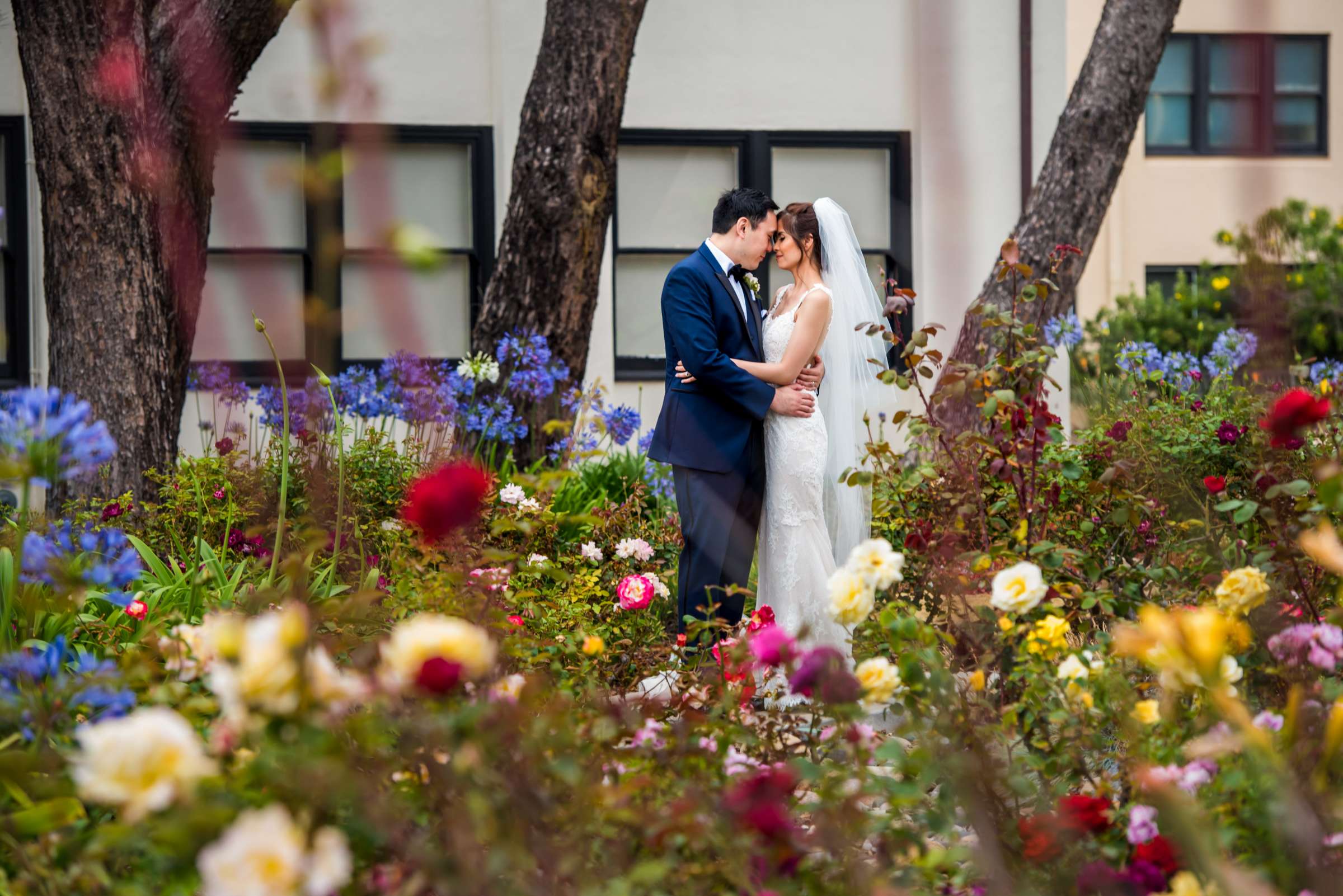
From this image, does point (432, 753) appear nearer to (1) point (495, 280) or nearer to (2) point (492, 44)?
(1) point (495, 280)

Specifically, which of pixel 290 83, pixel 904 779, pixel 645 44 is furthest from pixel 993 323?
pixel 645 44

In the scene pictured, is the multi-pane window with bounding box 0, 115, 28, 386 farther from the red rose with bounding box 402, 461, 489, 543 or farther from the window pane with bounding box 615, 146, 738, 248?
the red rose with bounding box 402, 461, 489, 543

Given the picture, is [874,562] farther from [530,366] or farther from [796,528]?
[530,366]

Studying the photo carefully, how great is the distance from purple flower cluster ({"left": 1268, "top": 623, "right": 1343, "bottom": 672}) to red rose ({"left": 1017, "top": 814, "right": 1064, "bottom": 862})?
1.61ft

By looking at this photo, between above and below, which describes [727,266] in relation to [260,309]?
above

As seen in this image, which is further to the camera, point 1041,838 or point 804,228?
point 804,228

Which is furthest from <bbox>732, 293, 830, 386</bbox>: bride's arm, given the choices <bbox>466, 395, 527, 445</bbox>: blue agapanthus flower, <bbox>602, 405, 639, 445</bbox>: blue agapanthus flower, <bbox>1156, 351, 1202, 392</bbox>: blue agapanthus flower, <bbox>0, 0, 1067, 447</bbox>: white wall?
<bbox>0, 0, 1067, 447</bbox>: white wall

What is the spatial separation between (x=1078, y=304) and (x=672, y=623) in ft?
24.4

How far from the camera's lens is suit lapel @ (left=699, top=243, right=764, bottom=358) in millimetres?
4242

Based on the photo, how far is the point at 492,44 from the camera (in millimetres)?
8023

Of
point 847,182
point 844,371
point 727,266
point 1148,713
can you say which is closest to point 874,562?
point 1148,713

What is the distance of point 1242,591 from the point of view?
6.44ft

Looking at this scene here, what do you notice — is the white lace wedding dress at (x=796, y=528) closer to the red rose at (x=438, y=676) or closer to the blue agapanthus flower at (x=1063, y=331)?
the blue agapanthus flower at (x=1063, y=331)

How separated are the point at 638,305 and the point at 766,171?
1.33 m
